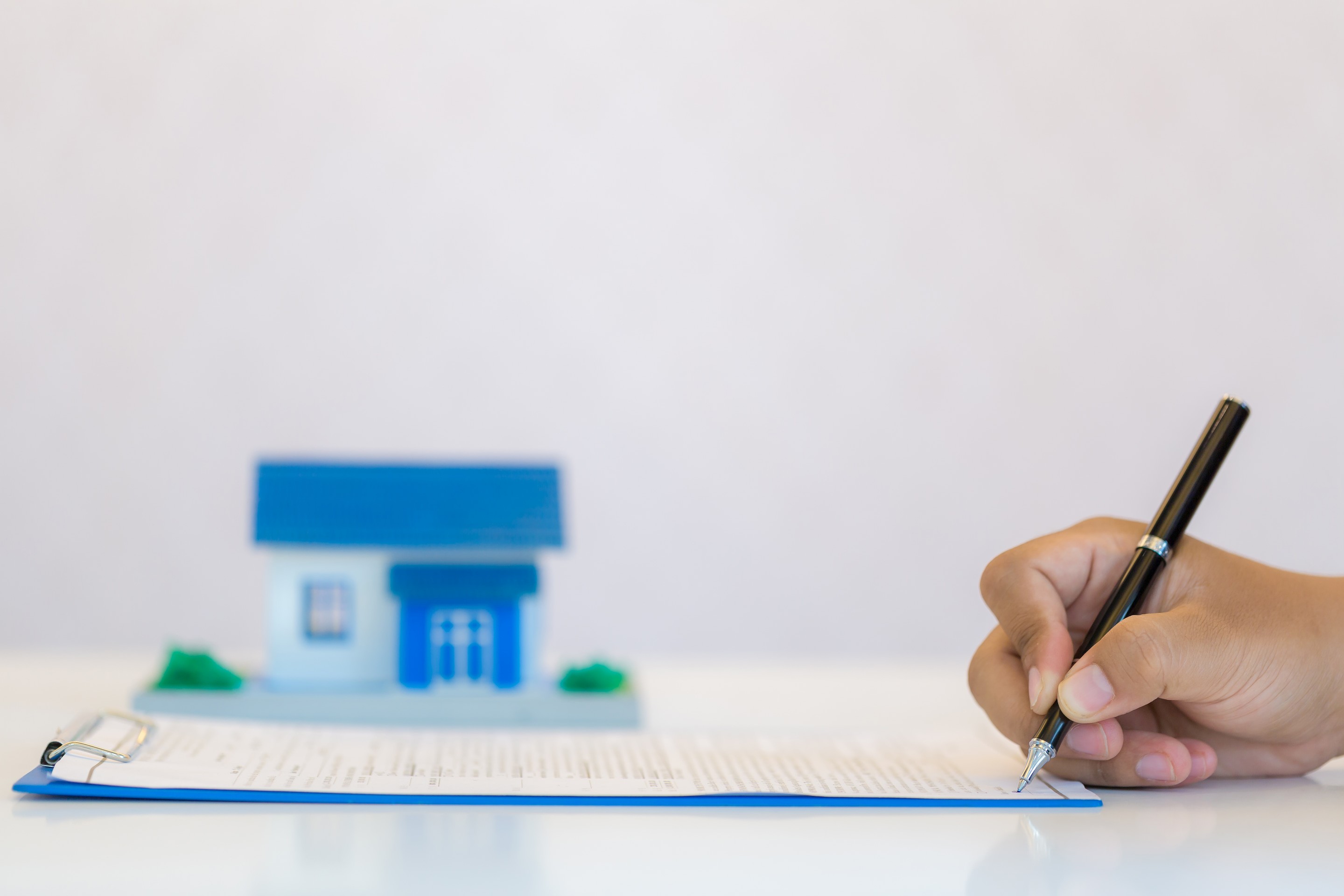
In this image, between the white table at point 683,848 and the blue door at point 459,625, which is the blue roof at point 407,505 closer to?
the blue door at point 459,625

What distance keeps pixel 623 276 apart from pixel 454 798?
3.50 metres

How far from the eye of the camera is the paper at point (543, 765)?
679 millimetres

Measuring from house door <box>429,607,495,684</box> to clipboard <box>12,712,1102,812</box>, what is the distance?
0.71 meters

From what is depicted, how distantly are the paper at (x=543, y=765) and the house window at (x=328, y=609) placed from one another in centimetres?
59

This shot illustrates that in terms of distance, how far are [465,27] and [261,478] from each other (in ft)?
9.77

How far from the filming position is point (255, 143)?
4020mm

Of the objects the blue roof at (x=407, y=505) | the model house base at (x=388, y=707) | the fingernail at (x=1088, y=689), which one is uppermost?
the blue roof at (x=407, y=505)

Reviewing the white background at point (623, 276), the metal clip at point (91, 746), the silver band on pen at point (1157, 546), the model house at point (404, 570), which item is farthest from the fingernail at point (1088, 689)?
the white background at point (623, 276)

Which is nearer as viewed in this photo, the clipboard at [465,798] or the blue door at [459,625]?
the clipboard at [465,798]


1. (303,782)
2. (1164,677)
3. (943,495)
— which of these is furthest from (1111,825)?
(943,495)

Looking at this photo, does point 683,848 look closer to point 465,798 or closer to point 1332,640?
point 465,798

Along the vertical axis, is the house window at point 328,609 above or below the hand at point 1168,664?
below

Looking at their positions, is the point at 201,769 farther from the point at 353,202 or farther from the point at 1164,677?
the point at 353,202

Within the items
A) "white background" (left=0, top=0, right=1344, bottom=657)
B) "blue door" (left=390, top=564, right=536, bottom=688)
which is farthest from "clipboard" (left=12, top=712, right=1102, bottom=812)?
"white background" (left=0, top=0, right=1344, bottom=657)
